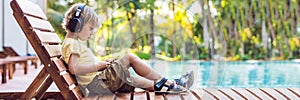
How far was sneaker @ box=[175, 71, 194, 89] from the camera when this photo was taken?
2503mm

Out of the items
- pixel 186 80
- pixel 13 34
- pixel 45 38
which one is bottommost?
pixel 186 80

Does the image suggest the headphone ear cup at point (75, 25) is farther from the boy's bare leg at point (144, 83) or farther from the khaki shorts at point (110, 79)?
the boy's bare leg at point (144, 83)

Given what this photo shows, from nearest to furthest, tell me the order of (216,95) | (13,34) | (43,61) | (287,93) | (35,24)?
(43,61) < (35,24) < (216,95) < (287,93) < (13,34)

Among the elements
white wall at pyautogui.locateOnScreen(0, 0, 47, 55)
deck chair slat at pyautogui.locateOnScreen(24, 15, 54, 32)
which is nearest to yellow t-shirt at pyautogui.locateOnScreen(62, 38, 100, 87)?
deck chair slat at pyautogui.locateOnScreen(24, 15, 54, 32)

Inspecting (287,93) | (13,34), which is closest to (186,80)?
(287,93)

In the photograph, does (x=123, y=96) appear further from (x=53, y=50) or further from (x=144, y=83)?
(x=53, y=50)

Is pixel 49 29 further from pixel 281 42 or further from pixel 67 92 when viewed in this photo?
pixel 281 42

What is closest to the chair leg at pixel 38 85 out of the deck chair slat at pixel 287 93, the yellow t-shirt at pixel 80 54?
the yellow t-shirt at pixel 80 54

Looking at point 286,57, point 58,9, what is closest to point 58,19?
point 58,9

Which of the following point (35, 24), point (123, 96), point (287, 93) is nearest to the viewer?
point (35, 24)

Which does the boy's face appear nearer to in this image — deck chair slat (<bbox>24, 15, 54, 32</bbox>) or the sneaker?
deck chair slat (<bbox>24, 15, 54, 32</bbox>)

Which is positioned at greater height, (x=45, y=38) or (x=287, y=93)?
(x=45, y=38)

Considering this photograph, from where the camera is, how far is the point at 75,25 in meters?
2.24

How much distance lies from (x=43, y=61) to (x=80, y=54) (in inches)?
8.5
